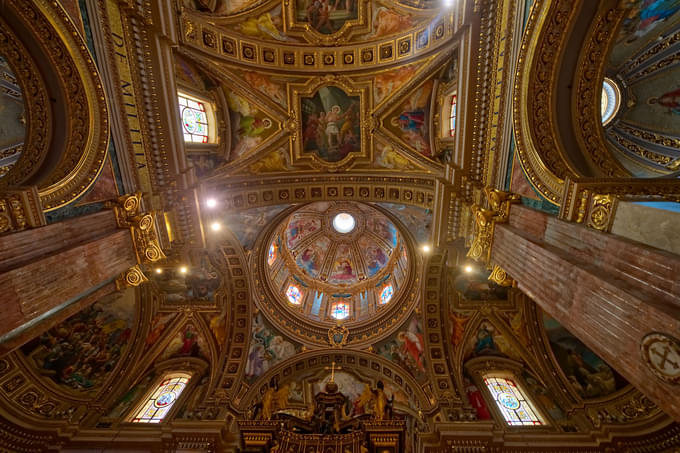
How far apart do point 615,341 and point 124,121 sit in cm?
1026

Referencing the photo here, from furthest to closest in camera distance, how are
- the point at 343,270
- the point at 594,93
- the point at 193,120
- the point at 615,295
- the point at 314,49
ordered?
1. the point at 343,270
2. the point at 314,49
3. the point at 193,120
4. the point at 594,93
5. the point at 615,295

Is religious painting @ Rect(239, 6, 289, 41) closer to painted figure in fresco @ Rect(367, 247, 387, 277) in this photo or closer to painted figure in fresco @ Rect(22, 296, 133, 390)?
painted figure in fresco @ Rect(22, 296, 133, 390)

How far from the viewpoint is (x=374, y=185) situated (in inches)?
477

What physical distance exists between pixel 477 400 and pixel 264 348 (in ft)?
31.0

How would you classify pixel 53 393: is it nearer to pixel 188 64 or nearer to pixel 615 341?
pixel 188 64

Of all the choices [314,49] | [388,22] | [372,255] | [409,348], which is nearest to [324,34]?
[314,49]

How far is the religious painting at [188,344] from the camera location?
13469mm

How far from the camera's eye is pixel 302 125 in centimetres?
1195

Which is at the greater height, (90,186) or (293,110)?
(293,110)

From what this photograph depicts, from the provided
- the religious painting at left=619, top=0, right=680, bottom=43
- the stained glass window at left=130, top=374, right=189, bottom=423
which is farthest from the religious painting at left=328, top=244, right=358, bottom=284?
the religious painting at left=619, top=0, right=680, bottom=43

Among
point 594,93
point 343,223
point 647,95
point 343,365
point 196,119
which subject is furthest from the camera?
point 343,223

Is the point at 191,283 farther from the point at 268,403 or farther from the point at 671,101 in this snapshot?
the point at 671,101

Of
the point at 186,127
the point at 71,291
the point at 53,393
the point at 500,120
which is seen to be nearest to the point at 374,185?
the point at 500,120

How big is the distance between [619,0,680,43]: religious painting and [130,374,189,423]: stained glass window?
18.1 m
